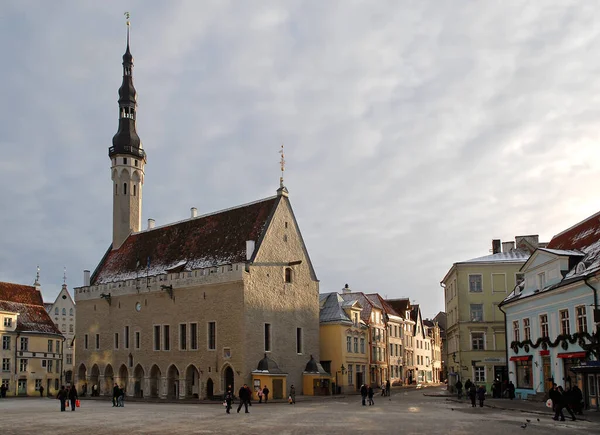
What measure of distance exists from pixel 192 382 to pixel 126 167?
23.6 metres

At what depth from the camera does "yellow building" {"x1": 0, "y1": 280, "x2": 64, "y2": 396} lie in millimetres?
62906

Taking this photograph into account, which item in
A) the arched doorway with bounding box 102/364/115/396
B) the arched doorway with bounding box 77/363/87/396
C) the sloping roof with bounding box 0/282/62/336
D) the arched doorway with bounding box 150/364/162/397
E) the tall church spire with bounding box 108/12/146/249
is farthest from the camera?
the sloping roof with bounding box 0/282/62/336

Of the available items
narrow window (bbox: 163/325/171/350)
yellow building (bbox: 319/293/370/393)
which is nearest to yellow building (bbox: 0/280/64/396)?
narrow window (bbox: 163/325/171/350)

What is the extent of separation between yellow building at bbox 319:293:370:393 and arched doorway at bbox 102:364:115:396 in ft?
58.9

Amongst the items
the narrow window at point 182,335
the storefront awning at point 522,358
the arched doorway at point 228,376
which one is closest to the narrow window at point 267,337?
the arched doorway at point 228,376

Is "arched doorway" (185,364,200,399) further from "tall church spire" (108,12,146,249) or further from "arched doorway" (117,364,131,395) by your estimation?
"tall church spire" (108,12,146,249)

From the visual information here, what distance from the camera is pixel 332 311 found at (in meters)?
59.1

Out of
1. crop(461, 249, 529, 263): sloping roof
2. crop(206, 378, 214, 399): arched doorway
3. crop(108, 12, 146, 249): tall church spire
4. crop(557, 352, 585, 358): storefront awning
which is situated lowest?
crop(206, 378, 214, 399): arched doorway

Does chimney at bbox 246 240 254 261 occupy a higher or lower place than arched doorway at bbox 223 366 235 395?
higher

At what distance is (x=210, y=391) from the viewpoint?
48531 millimetres

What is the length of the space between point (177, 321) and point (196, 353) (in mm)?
3281

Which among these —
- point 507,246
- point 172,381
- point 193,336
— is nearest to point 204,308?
point 193,336

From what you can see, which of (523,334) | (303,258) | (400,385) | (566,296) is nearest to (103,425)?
(566,296)

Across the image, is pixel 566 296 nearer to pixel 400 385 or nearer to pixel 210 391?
pixel 210 391
